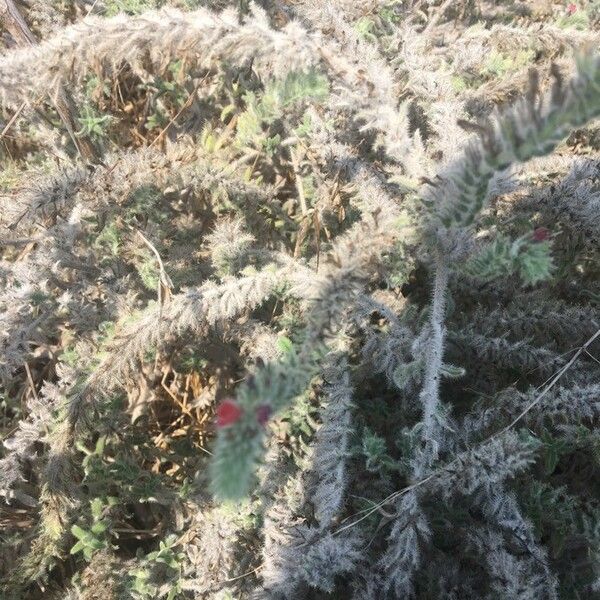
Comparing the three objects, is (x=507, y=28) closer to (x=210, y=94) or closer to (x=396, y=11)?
(x=396, y=11)

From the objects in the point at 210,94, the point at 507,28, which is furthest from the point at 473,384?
the point at 210,94

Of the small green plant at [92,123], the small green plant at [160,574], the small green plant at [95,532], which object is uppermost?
the small green plant at [92,123]

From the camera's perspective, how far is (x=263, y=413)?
2.94ft

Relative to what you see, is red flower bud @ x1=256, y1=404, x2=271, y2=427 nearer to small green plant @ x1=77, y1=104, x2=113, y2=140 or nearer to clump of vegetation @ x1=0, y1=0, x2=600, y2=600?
clump of vegetation @ x1=0, y1=0, x2=600, y2=600

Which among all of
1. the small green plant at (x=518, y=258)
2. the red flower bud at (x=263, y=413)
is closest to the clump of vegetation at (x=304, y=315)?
the small green plant at (x=518, y=258)

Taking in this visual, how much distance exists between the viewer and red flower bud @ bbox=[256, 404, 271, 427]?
2.90ft

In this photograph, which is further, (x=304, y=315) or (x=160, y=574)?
(x=160, y=574)

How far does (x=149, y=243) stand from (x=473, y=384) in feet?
3.77

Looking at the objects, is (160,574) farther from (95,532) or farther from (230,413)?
(230,413)

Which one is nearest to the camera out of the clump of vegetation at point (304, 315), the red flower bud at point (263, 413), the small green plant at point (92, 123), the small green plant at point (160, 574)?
the red flower bud at point (263, 413)

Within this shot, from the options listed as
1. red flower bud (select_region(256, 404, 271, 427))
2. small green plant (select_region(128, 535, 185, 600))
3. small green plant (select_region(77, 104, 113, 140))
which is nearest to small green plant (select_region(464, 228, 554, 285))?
red flower bud (select_region(256, 404, 271, 427))

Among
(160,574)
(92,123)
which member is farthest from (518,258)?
(92,123)

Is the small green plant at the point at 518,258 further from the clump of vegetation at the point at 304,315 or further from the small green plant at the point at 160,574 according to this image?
the small green plant at the point at 160,574

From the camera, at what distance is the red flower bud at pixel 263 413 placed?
2.90ft
